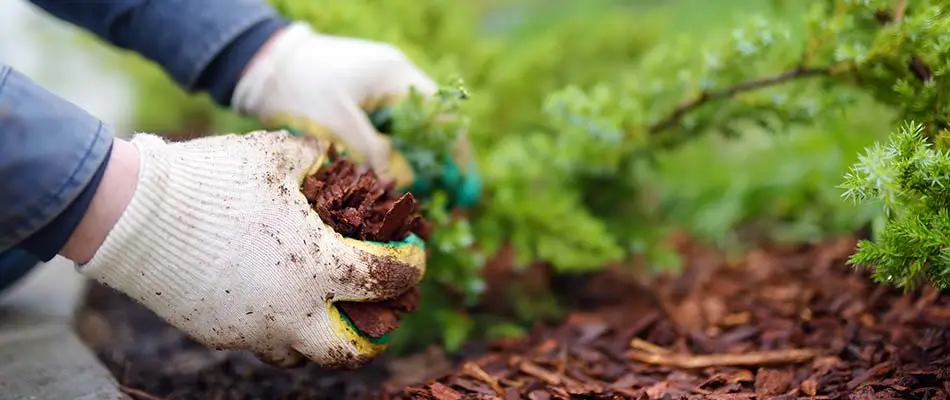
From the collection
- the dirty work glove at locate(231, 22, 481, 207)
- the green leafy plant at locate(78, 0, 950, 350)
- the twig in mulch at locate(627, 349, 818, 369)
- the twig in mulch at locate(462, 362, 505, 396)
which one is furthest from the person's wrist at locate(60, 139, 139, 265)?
the twig in mulch at locate(627, 349, 818, 369)

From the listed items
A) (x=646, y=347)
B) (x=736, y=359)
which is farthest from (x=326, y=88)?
(x=736, y=359)

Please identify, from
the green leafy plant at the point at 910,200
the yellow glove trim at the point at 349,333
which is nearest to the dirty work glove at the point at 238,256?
the yellow glove trim at the point at 349,333

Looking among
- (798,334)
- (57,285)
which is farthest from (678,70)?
(57,285)

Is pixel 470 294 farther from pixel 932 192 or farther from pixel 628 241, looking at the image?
pixel 932 192

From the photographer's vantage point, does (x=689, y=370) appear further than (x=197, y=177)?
Yes

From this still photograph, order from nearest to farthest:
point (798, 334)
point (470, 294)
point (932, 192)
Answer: point (932, 192)
point (798, 334)
point (470, 294)

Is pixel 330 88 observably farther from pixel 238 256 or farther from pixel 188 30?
pixel 238 256

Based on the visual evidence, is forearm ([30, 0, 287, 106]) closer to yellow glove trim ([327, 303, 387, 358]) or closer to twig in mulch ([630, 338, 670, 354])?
yellow glove trim ([327, 303, 387, 358])
